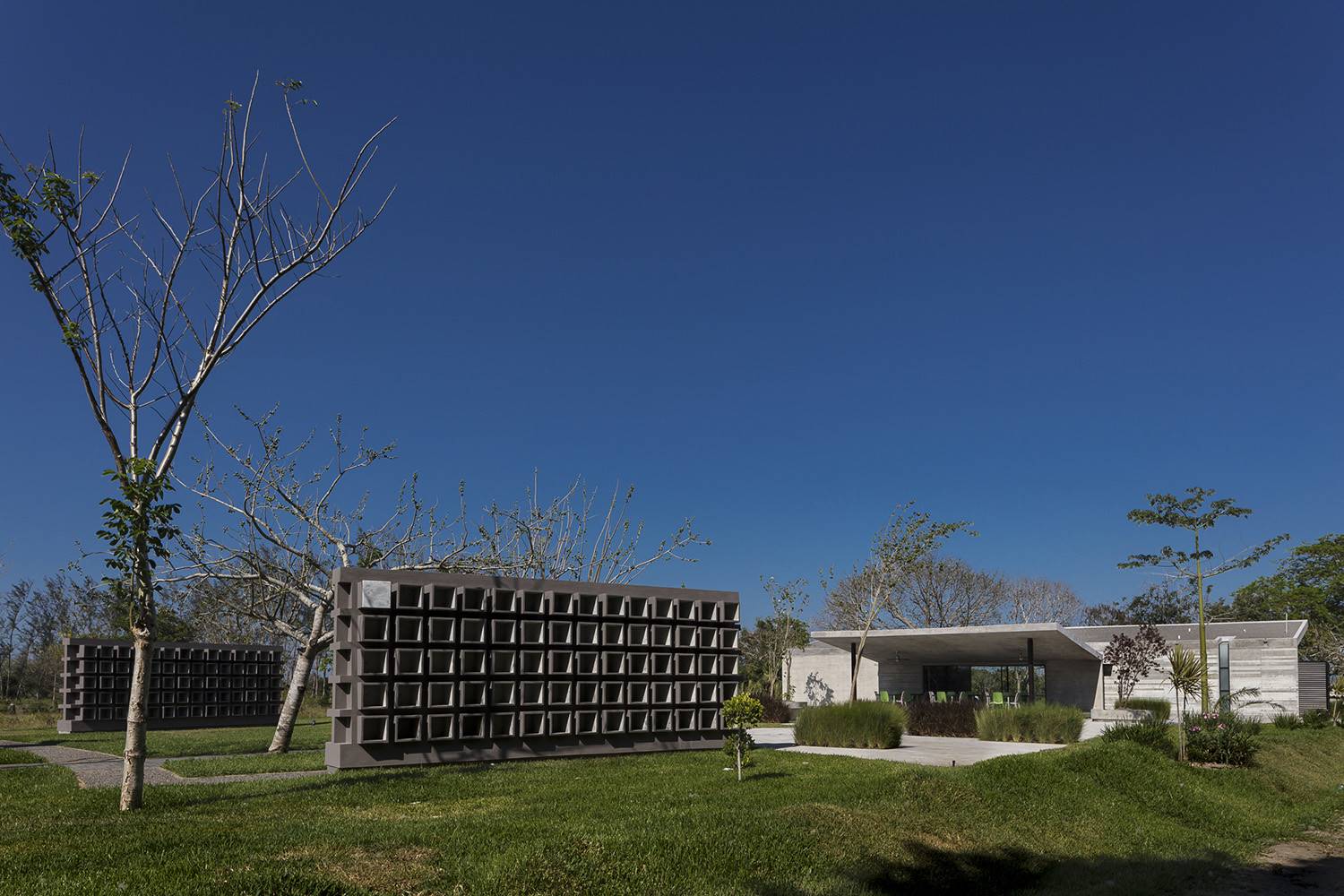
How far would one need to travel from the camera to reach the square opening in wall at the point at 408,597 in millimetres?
16891

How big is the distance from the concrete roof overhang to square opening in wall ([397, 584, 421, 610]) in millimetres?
22687

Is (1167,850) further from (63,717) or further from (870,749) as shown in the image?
(63,717)

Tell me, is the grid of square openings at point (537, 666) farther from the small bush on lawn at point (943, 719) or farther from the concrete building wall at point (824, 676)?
the concrete building wall at point (824, 676)

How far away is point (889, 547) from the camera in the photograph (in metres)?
42.4

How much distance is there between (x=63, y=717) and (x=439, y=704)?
22.8 metres

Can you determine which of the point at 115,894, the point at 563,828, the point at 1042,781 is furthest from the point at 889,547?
the point at 115,894

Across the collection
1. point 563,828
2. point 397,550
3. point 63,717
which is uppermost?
point 397,550

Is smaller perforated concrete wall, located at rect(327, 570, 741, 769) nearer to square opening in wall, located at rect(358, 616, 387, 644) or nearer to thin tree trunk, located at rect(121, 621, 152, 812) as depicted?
square opening in wall, located at rect(358, 616, 387, 644)

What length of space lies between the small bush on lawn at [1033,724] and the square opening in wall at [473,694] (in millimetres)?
14531

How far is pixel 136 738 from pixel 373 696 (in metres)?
4.79

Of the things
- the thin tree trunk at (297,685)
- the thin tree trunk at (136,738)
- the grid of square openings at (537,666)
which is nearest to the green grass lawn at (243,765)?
the thin tree trunk at (297,685)

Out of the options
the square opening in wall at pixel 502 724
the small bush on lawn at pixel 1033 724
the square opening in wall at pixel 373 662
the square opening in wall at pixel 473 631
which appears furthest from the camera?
→ the small bush on lawn at pixel 1033 724

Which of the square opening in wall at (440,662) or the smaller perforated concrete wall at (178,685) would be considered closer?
the square opening in wall at (440,662)

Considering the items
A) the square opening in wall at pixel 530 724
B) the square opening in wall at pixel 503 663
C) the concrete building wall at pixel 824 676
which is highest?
the square opening in wall at pixel 503 663
